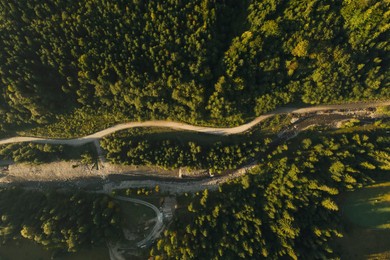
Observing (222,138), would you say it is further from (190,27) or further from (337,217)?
(337,217)

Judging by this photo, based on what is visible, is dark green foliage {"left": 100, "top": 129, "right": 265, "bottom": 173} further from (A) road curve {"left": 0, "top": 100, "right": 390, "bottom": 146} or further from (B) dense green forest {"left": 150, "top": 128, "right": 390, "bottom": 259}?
(B) dense green forest {"left": 150, "top": 128, "right": 390, "bottom": 259}

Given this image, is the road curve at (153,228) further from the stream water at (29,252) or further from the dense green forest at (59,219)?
the stream water at (29,252)

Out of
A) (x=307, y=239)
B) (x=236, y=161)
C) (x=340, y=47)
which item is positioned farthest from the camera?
(x=236, y=161)

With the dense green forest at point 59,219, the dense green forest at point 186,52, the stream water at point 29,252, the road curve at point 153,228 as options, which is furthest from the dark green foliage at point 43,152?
the stream water at point 29,252

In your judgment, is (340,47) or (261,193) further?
(261,193)

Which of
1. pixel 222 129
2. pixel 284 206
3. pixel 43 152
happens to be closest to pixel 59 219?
pixel 43 152

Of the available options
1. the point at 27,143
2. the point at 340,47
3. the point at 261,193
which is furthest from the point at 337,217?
the point at 27,143

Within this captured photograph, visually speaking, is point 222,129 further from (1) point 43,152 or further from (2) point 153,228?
(1) point 43,152

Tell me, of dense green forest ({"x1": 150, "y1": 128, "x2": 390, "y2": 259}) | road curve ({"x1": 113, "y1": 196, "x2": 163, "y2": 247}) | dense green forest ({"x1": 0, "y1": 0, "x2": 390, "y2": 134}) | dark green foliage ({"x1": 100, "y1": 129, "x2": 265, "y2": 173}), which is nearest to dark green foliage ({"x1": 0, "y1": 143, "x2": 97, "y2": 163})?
dark green foliage ({"x1": 100, "y1": 129, "x2": 265, "y2": 173})
